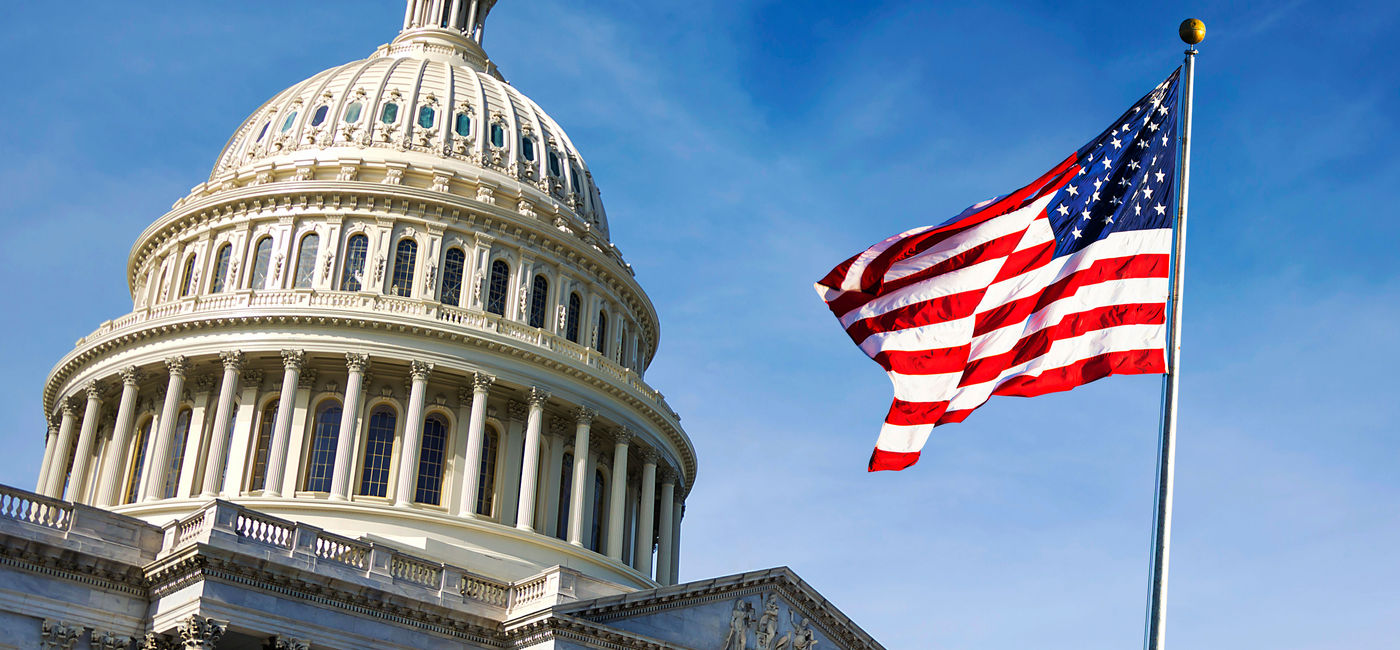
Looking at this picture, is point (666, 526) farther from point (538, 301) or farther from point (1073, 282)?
point (1073, 282)

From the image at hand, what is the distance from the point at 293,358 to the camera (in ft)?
167

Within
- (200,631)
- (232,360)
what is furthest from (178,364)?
(200,631)

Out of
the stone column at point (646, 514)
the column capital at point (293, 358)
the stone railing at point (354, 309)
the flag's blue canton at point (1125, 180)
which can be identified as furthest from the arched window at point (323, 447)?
the flag's blue canton at point (1125, 180)

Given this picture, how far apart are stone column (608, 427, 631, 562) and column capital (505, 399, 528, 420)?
4.48m

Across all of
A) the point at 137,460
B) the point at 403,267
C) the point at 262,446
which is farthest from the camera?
the point at 403,267

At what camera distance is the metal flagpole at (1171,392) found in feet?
53.5

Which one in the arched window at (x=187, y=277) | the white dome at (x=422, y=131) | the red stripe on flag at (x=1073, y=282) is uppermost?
the white dome at (x=422, y=131)

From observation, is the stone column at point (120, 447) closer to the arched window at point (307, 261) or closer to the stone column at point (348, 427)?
the arched window at point (307, 261)

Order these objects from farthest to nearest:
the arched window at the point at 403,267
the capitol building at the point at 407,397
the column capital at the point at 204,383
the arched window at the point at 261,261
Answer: the arched window at the point at 261,261 < the arched window at the point at 403,267 < the column capital at the point at 204,383 < the capitol building at the point at 407,397

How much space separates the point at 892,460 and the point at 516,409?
35.4 meters

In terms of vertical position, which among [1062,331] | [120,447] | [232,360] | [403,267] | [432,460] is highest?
[403,267]

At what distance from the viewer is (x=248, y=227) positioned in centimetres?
5588

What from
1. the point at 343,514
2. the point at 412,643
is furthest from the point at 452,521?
the point at 412,643

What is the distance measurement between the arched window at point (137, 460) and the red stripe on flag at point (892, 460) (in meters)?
39.4
